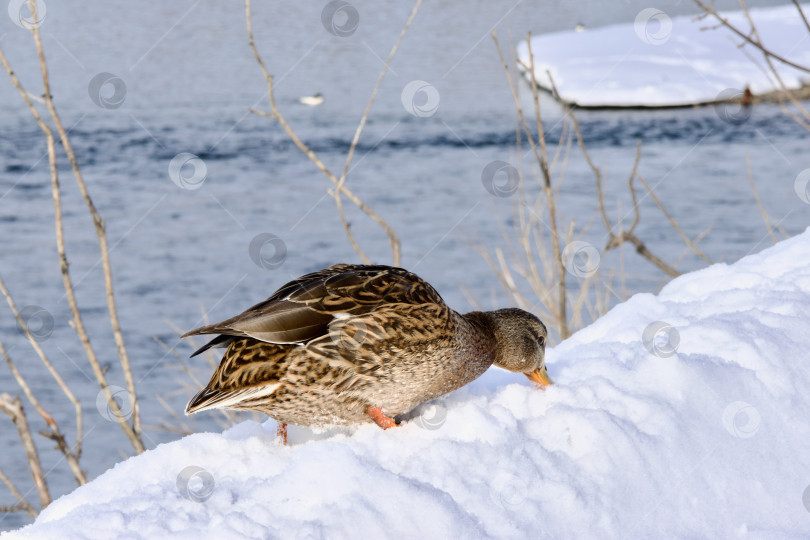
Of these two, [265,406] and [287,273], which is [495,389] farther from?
[287,273]

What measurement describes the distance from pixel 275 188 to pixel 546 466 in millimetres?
10913

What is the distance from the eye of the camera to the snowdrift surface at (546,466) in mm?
2018

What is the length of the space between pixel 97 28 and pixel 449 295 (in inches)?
849

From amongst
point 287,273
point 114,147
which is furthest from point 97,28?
point 287,273
